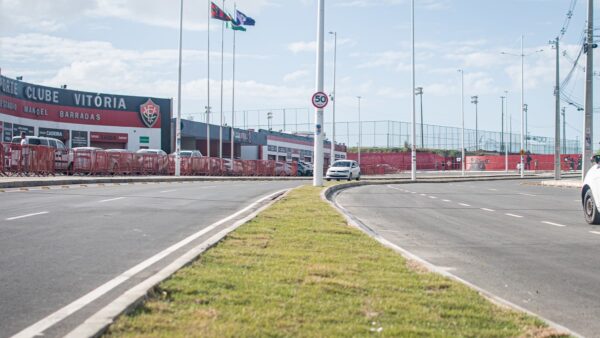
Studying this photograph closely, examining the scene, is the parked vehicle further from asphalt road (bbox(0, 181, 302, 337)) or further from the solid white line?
the solid white line

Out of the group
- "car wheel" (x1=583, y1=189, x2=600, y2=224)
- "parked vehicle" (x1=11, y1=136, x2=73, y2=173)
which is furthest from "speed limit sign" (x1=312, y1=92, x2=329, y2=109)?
"parked vehicle" (x1=11, y1=136, x2=73, y2=173)

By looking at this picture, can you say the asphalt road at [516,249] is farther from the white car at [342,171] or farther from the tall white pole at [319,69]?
the white car at [342,171]

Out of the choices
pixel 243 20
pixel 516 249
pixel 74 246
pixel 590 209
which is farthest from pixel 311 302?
pixel 243 20

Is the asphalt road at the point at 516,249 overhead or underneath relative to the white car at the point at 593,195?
underneath

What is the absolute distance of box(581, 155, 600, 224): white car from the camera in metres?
13.5

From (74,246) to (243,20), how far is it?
1759 inches

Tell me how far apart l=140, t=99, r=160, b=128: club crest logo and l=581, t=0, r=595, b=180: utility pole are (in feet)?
132

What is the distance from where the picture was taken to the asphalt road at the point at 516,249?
628cm

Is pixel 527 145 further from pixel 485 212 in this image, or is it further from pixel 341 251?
pixel 341 251

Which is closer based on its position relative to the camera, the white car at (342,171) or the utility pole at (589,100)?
the utility pole at (589,100)

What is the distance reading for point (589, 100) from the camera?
114 ft

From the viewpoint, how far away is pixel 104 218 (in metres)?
12.3

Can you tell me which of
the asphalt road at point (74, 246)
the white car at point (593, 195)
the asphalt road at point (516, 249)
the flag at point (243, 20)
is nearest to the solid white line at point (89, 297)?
the asphalt road at point (74, 246)

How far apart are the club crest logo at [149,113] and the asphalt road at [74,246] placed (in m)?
46.4
